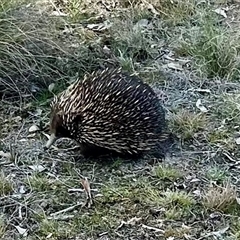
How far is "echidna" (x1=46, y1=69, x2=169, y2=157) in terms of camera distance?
15.6ft

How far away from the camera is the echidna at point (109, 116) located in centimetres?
476

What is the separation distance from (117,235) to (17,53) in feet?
6.29

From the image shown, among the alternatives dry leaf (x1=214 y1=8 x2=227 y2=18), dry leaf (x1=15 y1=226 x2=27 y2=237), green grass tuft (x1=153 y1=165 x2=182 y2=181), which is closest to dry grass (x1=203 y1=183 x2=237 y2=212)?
green grass tuft (x1=153 y1=165 x2=182 y2=181)

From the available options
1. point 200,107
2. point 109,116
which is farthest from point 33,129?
point 200,107

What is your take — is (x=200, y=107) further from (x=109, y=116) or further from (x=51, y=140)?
(x=51, y=140)

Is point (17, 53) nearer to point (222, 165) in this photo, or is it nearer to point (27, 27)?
point (27, 27)

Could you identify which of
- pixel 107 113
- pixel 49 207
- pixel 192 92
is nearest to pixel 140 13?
pixel 192 92

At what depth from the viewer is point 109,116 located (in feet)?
15.6

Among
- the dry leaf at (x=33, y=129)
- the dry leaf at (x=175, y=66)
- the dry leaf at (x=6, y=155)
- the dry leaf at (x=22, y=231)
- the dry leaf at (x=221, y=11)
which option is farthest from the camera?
the dry leaf at (x=221, y=11)

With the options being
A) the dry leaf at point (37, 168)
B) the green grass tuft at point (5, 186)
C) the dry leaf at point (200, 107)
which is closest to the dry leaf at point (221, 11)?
the dry leaf at point (200, 107)

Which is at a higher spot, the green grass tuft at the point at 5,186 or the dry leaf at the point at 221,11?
the dry leaf at the point at 221,11

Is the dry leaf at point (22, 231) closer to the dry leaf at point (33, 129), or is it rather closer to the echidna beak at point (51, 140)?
the echidna beak at point (51, 140)

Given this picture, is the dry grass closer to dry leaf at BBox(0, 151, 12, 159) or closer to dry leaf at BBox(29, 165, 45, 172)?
dry leaf at BBox(29, 165, 45, 172)

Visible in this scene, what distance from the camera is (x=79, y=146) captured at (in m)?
4.99
